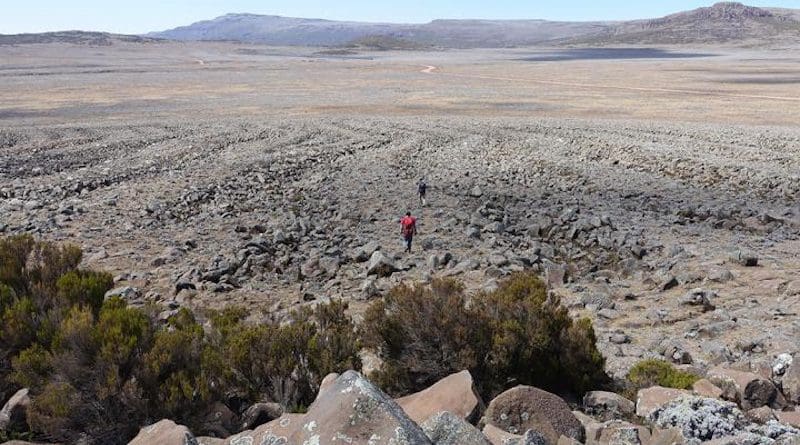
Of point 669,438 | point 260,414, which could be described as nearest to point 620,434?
point 669,438

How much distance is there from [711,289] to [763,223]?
6.14 m

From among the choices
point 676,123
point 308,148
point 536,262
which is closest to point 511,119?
point 676,123

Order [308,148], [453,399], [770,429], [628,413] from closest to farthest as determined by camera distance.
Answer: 1. [770,429]
2. [453,399]
3. [628,413]
4. [308,148]

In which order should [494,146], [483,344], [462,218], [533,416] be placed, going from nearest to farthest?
[533,416] < [483,344] < [462,218] < [494,146]

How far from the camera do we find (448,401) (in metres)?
5.69

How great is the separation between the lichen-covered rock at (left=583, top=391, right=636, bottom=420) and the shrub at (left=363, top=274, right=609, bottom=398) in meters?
0.52

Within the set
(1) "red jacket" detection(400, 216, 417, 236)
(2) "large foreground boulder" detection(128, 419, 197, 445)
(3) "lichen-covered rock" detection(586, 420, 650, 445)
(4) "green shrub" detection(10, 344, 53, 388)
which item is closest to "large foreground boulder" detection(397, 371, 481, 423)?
(3) "lichen-covered rock" detection(586, 420, 650, 445)

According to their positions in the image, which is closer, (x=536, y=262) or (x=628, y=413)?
(x=628, y=413)

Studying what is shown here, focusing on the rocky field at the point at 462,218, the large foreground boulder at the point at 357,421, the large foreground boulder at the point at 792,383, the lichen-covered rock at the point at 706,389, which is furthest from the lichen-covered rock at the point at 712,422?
the rocky field at the point at 462,218

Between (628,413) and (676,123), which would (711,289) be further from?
(676,123)

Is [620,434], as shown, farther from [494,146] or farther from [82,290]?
[494,146]

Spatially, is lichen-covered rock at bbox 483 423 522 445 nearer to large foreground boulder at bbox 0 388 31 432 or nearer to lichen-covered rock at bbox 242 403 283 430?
lichen-covered rock at bbox 242 403 283 430

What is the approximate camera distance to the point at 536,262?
1384 centimetres

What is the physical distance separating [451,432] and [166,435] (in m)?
2.10
